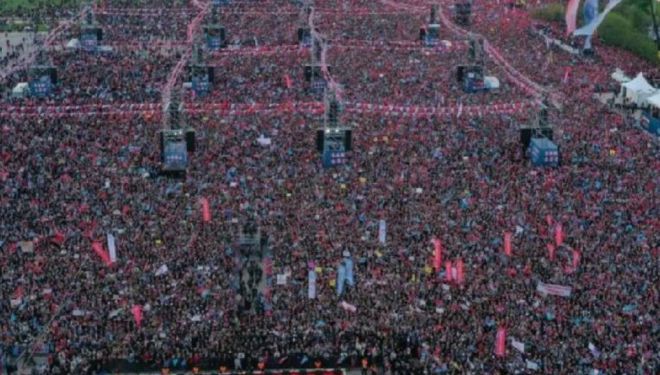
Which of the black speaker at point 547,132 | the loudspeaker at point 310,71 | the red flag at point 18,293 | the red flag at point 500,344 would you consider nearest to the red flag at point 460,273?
the red flag at point 500,344

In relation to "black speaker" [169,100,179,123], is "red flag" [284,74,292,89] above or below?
below

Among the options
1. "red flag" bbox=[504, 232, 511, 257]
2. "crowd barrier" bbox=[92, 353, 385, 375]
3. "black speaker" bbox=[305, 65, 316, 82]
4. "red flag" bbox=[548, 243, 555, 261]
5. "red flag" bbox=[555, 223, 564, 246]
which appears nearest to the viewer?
"crowd barrier" bbox=[92, 353, 385, 375]

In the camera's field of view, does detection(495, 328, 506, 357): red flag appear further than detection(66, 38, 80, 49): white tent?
No

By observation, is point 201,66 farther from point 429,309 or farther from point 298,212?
point 429,309

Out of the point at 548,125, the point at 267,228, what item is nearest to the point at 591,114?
the point at 548,125

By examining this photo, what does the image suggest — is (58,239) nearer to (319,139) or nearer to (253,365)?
(253,365)

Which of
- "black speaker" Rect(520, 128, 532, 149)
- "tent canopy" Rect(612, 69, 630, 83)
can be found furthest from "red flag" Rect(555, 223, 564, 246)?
"tent canopy" Rect(612, 69, 630, 83)

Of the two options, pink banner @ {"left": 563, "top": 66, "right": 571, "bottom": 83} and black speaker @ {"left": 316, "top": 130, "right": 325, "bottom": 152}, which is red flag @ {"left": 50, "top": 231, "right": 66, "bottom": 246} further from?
pink banner @ {"left": 563, "top": 66, "right": 571, "bottom": 83}
